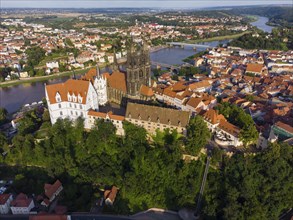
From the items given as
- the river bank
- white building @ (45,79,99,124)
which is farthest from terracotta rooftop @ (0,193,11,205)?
the river bank

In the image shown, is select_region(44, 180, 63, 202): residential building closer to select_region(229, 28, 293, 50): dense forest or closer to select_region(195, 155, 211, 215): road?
select_region(195, 155, 211, 215): road

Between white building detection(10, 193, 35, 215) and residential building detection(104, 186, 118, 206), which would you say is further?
residential building detection(104, 186, 118, 206)

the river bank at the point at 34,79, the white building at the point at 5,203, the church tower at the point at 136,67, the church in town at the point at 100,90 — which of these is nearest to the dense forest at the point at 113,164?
the church in town at the point at 100,90

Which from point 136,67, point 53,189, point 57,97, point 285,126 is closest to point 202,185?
point 285,126

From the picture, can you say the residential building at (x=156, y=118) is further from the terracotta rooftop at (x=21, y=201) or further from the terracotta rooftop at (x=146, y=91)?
the terracotta rooftop at (x=21, y=201)

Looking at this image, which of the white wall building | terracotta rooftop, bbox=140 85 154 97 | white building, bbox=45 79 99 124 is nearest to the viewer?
white building, bbox=45 79 99 124

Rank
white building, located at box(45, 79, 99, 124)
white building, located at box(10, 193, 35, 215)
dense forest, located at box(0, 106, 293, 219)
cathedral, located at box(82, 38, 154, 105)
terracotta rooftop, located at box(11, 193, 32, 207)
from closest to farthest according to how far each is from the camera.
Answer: dense forest, located at box(0, 106, 293, 219) → white building, located at box(10, 193, 35, 215) → terracotta rooftop, located at box(11, 193, 32, 207) → white building, located at box(45, 79, 99, 124) → cathedral, located at box(82, 38, 154, 105)

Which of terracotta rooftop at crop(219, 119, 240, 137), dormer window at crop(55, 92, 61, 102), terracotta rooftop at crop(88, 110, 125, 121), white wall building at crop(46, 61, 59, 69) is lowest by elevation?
white wall building at crop(46, 61, 59, 69)
